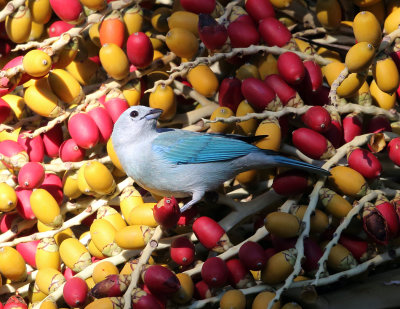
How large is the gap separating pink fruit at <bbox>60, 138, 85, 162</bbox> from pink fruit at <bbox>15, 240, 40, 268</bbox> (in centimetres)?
27

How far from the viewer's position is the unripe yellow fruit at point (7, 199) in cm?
179

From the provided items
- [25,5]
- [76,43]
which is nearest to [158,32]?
[76,43]

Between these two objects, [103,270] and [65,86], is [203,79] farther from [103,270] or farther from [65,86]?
[103,270]

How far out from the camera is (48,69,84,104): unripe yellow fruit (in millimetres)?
1903

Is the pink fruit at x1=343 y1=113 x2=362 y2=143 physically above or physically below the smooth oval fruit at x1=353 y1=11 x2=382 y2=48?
below

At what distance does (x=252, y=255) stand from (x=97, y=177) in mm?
511

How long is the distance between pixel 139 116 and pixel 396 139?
0.72 meters

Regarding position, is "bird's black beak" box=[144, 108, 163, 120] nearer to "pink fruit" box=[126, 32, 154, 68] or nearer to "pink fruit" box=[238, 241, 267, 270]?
"pink fruit" box=[126, 32, 154, 68]

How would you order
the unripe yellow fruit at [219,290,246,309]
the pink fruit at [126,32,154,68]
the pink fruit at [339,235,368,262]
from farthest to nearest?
the pink fruit at [126,32,154,68]
the pink fruit at [339,235,368,262]
the unripe yellow fruit at [219,290,246,309]

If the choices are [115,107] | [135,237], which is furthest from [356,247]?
[115,107]

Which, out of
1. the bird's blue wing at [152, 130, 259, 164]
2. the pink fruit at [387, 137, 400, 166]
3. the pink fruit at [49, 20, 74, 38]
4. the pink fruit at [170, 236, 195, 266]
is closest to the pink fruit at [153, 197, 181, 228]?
the pink fruit at [170, 236, 195, 266]

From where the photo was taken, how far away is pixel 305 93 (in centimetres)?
186

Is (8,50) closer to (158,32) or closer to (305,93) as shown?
(158,32)

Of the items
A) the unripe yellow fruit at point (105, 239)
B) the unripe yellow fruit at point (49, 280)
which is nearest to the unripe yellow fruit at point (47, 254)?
the unripe yellow fruit at point (49, 280)
